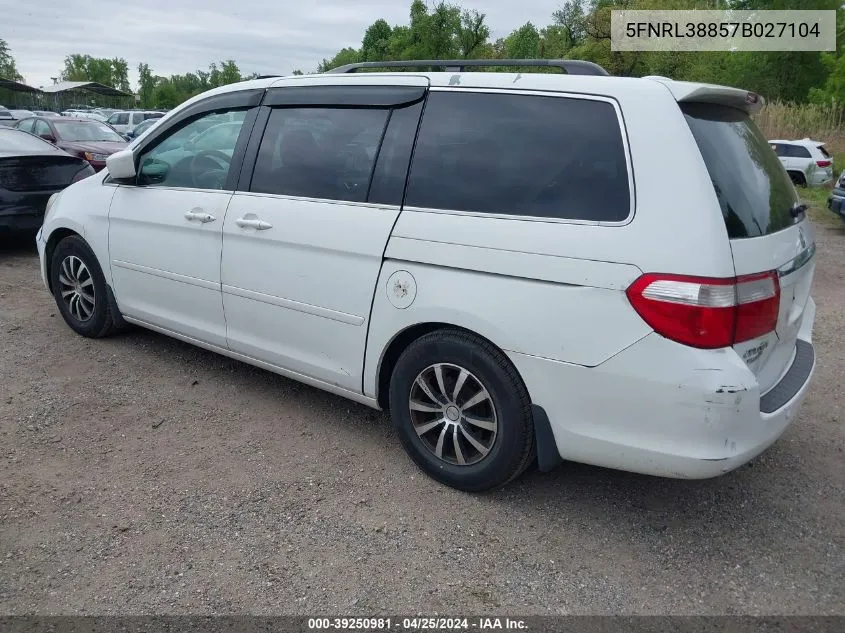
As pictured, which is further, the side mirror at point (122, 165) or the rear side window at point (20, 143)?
the rear side window at point (20, 143)

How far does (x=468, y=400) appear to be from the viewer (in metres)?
3.11

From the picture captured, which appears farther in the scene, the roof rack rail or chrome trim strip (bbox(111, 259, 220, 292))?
chrome trim strip (bbox(111, 259, 220, 292))

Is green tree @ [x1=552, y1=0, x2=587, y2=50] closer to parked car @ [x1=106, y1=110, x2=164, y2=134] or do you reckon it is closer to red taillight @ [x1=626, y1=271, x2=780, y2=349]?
parked car @ [x1=106, y1=110, x2=164, y2=134]

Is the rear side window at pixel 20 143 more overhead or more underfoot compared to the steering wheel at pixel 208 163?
more overhead

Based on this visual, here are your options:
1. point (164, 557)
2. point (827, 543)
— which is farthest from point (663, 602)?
point (164, 557)

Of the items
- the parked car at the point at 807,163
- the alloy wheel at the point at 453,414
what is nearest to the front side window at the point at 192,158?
the alloy wheel at the point at 453,414

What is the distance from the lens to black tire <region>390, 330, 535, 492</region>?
293 cm

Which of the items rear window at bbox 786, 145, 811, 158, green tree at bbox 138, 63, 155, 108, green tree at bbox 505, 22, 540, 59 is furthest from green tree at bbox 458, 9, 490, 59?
green tree at bbox 138, 63, 155, 108

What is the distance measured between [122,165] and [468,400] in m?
2.82

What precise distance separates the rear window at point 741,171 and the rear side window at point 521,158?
1.12ft

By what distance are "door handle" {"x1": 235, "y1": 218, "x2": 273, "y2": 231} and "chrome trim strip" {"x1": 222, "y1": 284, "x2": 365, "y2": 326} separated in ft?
1.14

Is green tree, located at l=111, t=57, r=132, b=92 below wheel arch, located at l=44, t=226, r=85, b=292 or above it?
above

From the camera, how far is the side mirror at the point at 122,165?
444 cm

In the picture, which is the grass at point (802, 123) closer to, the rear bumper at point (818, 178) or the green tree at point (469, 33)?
the rear bumper at point (818, 178)
